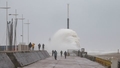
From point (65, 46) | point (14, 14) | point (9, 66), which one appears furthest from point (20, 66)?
point (65, 46)

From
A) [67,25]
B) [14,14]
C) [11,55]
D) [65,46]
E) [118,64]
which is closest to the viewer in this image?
[118,64]

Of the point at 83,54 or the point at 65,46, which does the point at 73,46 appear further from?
the point at 83,54

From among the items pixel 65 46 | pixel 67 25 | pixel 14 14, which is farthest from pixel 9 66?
pixel 67 25

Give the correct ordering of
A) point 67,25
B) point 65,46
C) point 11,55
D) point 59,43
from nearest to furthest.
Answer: point 11,55, point 65,46, point 59,43, point 67,25

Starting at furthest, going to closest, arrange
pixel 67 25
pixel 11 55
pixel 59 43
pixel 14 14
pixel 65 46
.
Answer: pixel 67 25, pixel 59 43, pixel 65 46, pixel 14 14, pixel 11 55

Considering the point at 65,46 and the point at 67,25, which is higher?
the point at 67,25

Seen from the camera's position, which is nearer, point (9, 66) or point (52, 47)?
point (9, 66)

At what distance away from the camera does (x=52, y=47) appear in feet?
322

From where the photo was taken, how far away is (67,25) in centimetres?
12288

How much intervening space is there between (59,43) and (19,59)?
78.3 meters

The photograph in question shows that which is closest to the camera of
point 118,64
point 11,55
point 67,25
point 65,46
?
point 118,64

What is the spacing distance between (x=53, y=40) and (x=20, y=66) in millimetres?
84130

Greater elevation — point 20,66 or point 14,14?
point 14,14

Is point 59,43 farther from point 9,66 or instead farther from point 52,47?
point 9,66
